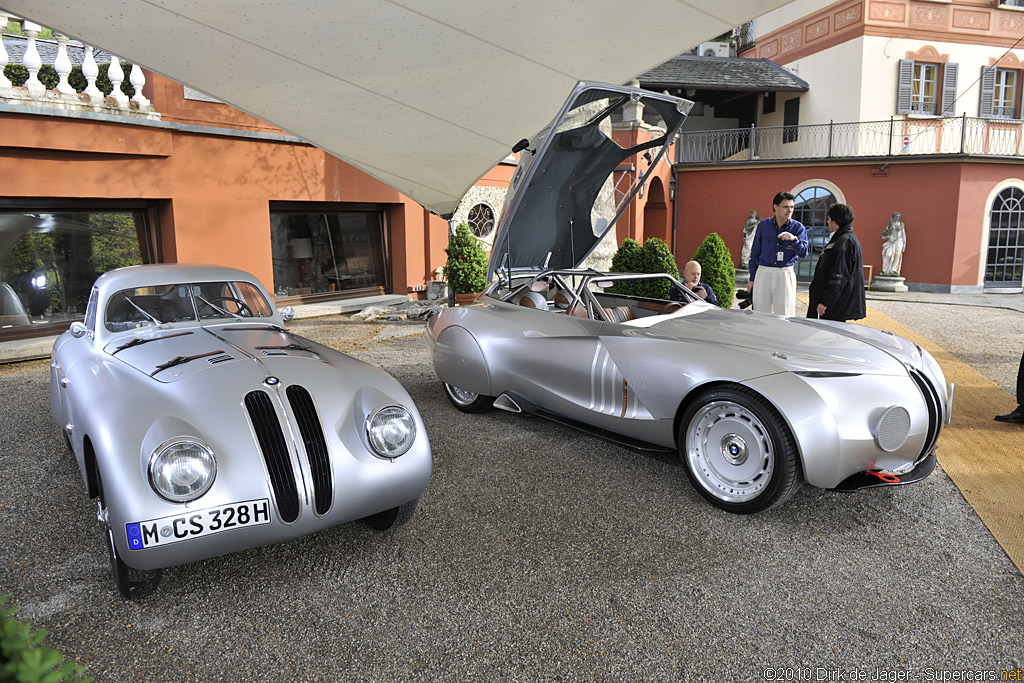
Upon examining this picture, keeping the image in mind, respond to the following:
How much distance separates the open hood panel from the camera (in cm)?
507

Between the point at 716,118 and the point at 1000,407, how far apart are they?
71.7ft

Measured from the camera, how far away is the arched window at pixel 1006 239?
1739cm

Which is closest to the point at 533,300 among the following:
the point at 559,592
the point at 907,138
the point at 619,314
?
the point at 619,314

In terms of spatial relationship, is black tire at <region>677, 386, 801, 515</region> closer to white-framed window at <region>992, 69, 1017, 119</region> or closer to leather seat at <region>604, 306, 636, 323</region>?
leather seat at <region>604, 306, 636, 323</region>

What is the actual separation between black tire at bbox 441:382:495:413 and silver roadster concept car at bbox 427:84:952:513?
0.05 ft

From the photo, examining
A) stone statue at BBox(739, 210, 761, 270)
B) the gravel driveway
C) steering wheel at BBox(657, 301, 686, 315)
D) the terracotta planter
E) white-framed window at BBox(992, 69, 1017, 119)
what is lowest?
the gravel driveway

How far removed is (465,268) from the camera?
11.4m

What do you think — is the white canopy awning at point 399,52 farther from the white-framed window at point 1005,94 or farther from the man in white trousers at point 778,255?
the white-framed window at point 1005,94

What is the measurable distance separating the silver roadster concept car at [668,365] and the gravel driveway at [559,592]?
381 millimetres

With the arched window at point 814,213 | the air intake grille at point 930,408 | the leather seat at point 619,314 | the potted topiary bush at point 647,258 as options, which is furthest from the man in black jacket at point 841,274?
the arched window at point 814,213

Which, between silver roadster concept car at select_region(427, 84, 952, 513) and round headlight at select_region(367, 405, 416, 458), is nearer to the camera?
round headlight at select_region(367, 405, 416, 458)

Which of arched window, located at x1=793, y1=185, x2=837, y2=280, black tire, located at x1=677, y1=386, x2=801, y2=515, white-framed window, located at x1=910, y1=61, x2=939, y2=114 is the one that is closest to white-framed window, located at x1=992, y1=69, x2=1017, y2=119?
white-framed window, located at x1=910, y1=61, x2=939, y2=114

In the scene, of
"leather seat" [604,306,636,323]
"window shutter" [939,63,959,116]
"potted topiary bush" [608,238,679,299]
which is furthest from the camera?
"window shutter" [939,63,959,116]

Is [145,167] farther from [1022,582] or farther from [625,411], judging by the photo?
[1022,582]
